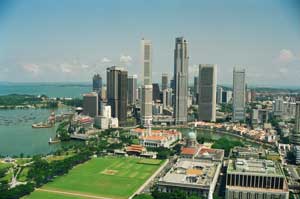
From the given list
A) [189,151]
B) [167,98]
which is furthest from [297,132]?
[167,98]

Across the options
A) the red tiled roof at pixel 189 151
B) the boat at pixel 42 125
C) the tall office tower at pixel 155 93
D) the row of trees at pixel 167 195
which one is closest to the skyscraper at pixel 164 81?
the tall office tower at pixel 155 93

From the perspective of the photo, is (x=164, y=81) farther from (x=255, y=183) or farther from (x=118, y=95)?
(x=255, y=183)

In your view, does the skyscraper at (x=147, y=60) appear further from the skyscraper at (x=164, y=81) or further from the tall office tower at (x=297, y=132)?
the tall office tower at (x=297, y=132)

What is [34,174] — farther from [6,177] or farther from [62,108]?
[62,108]

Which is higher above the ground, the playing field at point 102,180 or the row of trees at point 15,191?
the row of trees at point 15,191

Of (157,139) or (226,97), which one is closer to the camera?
(157,139)

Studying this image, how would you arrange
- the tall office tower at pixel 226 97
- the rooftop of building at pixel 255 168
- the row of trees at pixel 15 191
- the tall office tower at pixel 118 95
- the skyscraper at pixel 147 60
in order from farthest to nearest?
the tall office tower at pixel 226 97
the skyscraper at pixel 147 60
the tall office tower at pixel 118 95
the rooftop of building at pixel 255 168
the row of trees at pixel 15 191

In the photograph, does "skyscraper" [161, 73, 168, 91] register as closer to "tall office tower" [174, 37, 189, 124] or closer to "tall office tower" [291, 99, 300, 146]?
"tall office tower" [174, 37, 189, 124]

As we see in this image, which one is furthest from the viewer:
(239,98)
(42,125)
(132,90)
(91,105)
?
(132,90)
